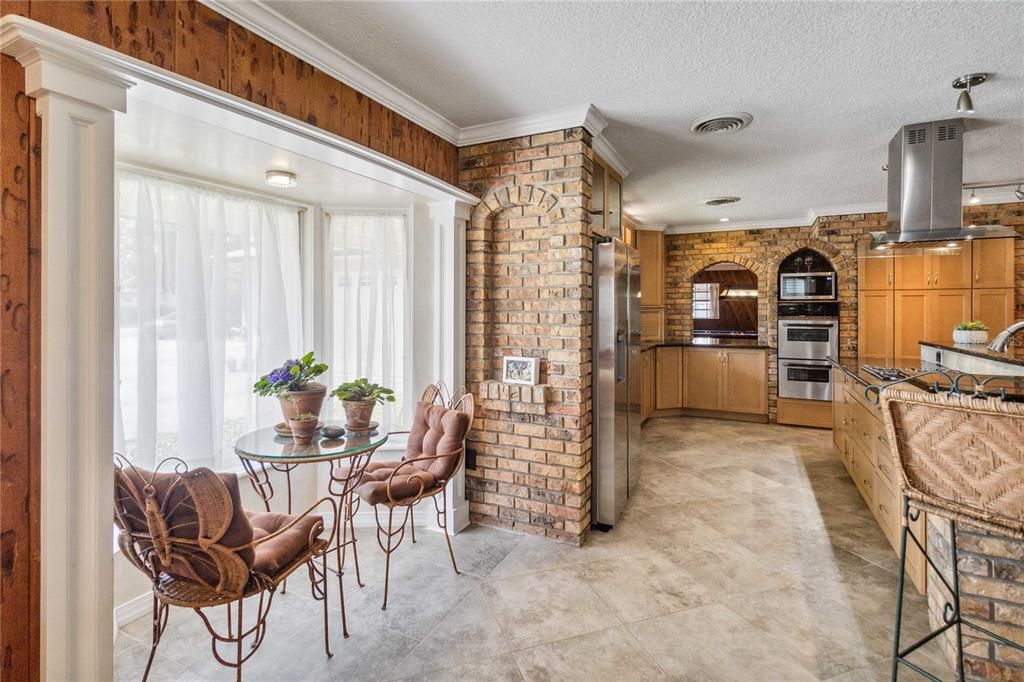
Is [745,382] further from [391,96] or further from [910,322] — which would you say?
[391,96]

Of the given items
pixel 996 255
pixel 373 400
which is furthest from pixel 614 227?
pixel 996 255

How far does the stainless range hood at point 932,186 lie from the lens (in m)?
2.88

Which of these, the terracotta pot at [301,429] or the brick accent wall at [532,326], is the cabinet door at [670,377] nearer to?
the brick accent wall at [532,326]

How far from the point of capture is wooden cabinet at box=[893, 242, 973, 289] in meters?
4.63

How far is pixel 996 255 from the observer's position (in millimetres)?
4547

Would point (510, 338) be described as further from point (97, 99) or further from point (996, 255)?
point (996, 255)

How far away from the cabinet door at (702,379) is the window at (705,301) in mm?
751

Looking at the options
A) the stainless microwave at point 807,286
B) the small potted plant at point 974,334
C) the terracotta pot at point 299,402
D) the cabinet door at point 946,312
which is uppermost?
the stainless microwave at point 807,286

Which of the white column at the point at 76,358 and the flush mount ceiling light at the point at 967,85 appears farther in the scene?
the flush mount ceiling light at the point at 967,85

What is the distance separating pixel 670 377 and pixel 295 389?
535 centimetres

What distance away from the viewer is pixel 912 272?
486 cm

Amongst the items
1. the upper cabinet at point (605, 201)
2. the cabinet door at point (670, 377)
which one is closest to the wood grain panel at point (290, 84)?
the upper cabinet at point (605, 201)

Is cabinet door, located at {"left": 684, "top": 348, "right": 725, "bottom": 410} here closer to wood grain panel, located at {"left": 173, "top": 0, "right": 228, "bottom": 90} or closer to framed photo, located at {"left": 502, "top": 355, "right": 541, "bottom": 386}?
framed photo, located at {"left": 502, "top": 355, "right": 541, "bottom": 386}

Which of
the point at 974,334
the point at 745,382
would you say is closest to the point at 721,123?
the point at 974,334
